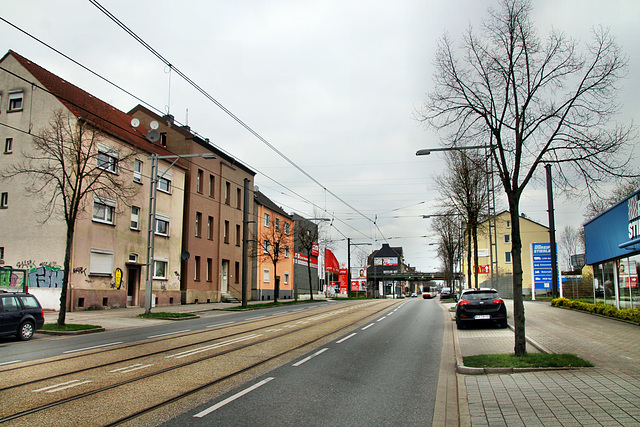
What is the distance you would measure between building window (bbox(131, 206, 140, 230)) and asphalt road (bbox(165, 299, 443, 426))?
70.5 feet

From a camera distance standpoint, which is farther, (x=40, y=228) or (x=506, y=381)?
(x=40, y=228)

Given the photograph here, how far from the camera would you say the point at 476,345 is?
13.2 m

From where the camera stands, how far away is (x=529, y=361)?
9539 millimetres

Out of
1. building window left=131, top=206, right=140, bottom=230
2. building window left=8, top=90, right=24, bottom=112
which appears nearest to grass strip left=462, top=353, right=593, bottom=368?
building window left=131, top=206, right=140, bottom=230

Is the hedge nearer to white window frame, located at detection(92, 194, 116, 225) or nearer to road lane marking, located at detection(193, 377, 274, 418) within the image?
road lane marking, located at detection(193, 377, 274, 418)

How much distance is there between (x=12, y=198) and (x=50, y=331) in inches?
486

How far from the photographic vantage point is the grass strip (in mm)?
9211

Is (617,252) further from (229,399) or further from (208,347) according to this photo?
(229,399)

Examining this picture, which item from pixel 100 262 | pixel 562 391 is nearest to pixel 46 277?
pixel 100 262

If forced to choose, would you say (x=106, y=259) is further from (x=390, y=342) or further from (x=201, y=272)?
(x=390, y=342)

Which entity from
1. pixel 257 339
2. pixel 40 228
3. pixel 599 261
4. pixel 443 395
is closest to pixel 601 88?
pixel 443 395

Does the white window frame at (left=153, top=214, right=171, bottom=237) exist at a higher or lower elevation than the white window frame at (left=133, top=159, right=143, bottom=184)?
lower

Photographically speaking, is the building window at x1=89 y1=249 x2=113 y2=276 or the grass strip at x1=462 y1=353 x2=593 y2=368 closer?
the grass strip at x1=462 y1=353 x2=593 y2=368

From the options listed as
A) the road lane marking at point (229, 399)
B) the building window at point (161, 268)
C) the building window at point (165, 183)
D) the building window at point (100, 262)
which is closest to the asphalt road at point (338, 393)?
the road lane marking at point (229, 399)
